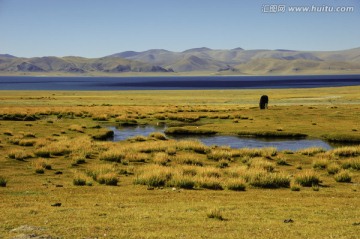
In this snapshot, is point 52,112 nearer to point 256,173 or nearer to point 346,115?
point 346,115

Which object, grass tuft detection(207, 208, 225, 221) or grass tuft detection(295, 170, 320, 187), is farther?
grass tuft detection(295, 170, 320, 187)

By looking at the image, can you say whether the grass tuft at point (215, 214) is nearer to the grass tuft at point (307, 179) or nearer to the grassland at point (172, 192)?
the grassland at point (172, 192)

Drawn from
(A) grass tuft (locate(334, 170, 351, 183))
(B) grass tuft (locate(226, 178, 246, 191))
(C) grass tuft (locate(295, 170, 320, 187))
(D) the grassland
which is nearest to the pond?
(D) the grassland

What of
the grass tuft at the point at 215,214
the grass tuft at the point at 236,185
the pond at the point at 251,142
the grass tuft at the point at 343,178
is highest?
the grass tuft at the point at 215,214

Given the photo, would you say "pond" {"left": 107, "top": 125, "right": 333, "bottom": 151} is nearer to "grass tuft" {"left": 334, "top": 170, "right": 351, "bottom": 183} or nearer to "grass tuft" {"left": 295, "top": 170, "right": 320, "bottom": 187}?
"grass tuft" {"left": 334, "top": 170, "right": 351, "bottom": 183}

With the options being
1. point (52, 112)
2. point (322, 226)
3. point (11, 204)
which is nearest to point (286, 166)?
point (322, 226)

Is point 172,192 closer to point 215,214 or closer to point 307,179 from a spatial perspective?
point 215,214

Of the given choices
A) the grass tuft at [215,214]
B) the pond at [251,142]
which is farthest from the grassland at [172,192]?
A: the pond at [251,142]

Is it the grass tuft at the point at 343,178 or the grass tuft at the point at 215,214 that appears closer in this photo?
the grass tuft at the point at 215,214

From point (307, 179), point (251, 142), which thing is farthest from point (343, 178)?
point (251, 142)

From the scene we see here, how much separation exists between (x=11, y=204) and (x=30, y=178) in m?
6.43

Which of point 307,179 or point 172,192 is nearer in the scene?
point 172,192

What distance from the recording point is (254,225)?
1191 cm

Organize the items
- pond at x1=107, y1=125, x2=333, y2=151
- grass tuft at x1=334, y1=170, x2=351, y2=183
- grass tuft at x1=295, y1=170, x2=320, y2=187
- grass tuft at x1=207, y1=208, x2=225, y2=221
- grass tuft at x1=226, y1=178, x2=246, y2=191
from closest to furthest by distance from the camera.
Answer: grass tuft at x1=207, y1=208, x2=225, y2=221 → grass tuft at x1=226, y1=178, x2=246, y2=191 → grass tuft at x1=295, y1=170, x2=320, y2=187 → grass tuft at x1=334, y1=170, x2=351, y2=183 → pond at x1=107, y1=125, x2=333, y2=151
